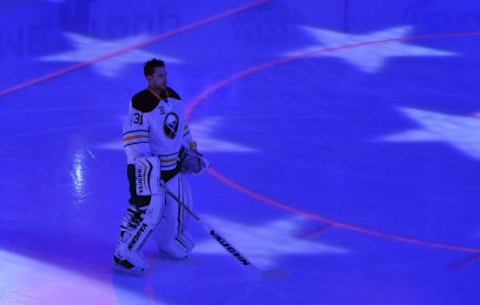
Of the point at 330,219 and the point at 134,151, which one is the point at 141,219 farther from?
the point at 330,219

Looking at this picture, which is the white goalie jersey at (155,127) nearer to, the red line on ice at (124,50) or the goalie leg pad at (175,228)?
the goalie leg pad at (175,228)

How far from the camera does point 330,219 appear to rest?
6797mm

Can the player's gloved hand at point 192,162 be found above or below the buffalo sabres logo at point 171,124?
below

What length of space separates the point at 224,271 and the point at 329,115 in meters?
3.64

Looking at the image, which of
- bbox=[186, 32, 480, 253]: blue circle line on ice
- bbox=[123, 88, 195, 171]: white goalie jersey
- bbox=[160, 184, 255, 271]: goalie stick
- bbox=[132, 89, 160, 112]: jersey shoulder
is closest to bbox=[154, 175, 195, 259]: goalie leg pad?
bbox=[160, 184, 255, 271]: goalie stick

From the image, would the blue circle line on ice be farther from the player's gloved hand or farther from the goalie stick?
the player's gloved hand

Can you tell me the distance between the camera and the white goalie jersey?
552 centimetres

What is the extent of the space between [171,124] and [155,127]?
133 millimetres


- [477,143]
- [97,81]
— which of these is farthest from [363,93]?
[97,81]

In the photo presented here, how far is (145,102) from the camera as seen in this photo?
218 inches

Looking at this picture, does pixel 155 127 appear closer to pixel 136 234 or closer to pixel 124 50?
pixel 136 234

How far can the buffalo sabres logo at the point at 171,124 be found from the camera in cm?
562

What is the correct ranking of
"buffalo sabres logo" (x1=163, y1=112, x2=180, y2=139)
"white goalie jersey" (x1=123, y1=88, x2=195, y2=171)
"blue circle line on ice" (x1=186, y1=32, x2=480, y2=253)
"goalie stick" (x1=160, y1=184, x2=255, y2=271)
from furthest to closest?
"blue circle line on ice" (x1=186, y1=32, x2=480, y2=253) → "goalie stick" (x1=160, y1=184, x2=255, y2=271) → "buffalo sabres logo" (x1=163, y1=112, x2=180, y2=139) → "white goalie jersey" (x1=123, y1=88, x2=195, y2=171)

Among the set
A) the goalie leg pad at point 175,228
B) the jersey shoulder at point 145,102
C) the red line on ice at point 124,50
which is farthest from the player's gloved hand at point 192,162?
the red line on ice at point 124,50
